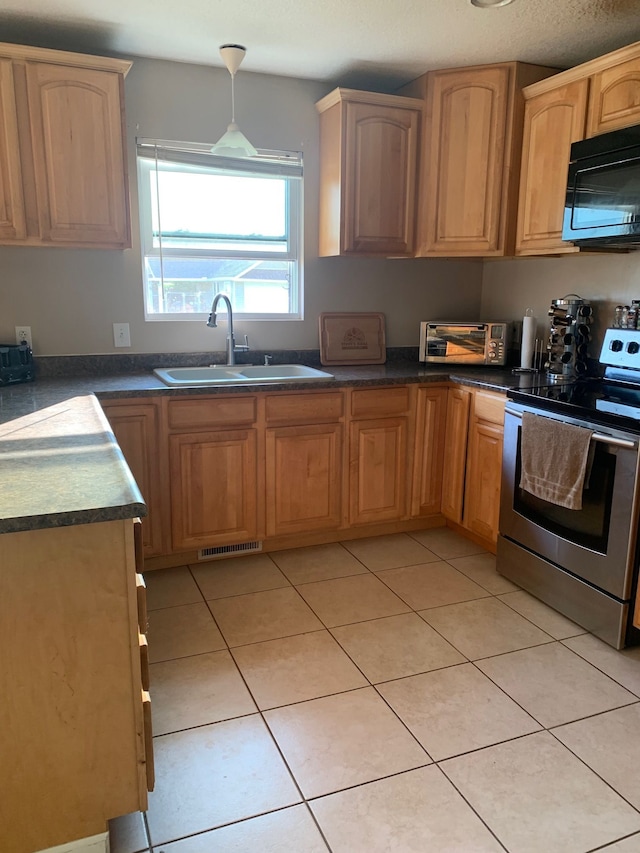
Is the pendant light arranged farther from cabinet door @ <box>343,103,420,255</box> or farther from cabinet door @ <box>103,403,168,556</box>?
cabinet door @ <box>103,403,168,556</box>

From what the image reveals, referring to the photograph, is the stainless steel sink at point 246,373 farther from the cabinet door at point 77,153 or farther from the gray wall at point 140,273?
the cabinet door at point 77,153

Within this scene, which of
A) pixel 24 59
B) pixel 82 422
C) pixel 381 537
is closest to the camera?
pixel 82 422

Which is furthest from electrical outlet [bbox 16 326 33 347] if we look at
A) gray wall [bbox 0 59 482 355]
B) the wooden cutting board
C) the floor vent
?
the wooden cutting board

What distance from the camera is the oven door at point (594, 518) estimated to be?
2215 millimetres

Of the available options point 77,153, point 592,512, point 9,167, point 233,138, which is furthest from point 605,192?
point 9,167

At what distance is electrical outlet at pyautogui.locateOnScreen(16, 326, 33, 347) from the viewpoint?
293 cm

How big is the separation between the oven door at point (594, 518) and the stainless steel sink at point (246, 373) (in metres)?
0.98

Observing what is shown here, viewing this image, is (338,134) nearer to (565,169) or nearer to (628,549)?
(565,169)

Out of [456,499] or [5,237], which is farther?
[456,499]

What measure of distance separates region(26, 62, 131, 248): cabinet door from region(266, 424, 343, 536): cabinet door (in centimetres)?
120

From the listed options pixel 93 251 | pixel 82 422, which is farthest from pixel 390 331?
pixel 82 422

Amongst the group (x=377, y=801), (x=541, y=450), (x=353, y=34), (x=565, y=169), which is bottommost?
(x=377, y=801)

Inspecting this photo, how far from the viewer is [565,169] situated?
2838 millimetres

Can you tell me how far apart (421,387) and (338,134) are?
132 cm
